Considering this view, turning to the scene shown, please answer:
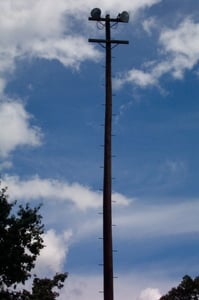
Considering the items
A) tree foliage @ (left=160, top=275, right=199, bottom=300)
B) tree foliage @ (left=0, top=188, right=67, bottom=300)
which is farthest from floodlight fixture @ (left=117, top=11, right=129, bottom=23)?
tree foliage @ (left=160, top=275, right=199, bottom=300)

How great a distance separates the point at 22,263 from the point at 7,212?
3.54 m

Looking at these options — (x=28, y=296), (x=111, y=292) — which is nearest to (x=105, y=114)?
(x=111, y=292)

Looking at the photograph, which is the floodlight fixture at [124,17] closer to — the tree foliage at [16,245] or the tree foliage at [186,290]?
the tree foliage at [16,245]

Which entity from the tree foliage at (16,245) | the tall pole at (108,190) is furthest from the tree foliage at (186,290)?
the tall pole at (108,190)

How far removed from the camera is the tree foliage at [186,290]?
65.0 meters

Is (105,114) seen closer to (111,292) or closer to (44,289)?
(111,292)

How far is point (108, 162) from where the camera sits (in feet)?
52.7

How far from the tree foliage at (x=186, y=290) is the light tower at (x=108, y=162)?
52.5m

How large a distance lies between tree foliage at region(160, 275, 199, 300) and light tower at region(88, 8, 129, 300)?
52543 millimetres

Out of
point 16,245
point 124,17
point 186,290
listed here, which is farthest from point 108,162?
point 186,290

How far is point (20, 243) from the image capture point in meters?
35.2

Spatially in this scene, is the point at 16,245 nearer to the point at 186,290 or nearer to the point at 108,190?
the point at 108,190

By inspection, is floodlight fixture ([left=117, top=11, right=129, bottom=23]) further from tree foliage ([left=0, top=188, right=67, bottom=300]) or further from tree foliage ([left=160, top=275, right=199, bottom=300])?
tree foliage ([left=160, top=275, right=199, bottom=300])

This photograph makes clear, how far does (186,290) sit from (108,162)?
5360 cm
